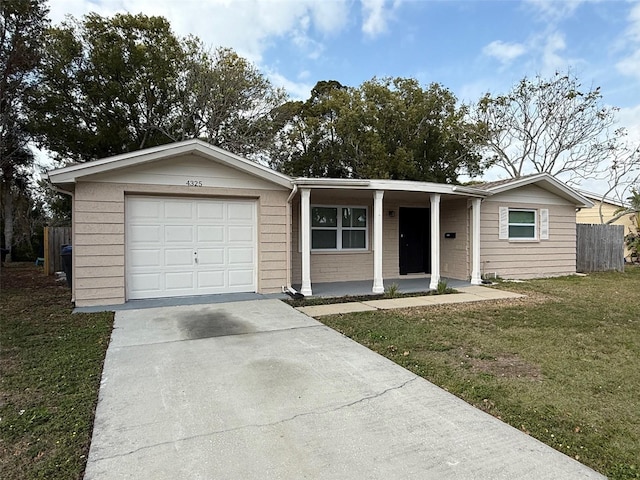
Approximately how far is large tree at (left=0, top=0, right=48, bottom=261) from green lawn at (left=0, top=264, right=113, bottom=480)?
27.8 ft

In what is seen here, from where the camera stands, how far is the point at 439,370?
4113 mm

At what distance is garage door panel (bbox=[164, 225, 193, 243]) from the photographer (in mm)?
8023

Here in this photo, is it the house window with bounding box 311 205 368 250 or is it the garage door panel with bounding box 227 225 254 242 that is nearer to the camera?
the garage door panel with bounding box 227 225 254 242

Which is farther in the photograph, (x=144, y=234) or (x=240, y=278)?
(x=240, y=278)

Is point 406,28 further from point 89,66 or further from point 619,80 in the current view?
point 89,66

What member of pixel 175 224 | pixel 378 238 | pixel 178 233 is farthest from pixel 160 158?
→ pixel 378 238

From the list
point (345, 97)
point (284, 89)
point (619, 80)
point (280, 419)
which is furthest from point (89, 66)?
point (619, 80)

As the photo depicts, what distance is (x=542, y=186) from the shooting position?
38.9 ft

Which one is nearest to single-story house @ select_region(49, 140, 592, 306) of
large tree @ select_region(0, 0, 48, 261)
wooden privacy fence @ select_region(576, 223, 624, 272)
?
wooden privacy fence @ select_region(576, 223, 624, 272)

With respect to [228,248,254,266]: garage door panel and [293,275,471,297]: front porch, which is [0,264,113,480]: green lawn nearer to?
[228,248,254,266]: garage door panel

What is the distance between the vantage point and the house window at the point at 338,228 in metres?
10.5

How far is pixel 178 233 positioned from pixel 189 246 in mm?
342

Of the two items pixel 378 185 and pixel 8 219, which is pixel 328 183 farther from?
pixel 8 219

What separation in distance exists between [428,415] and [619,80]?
58.9 ft
